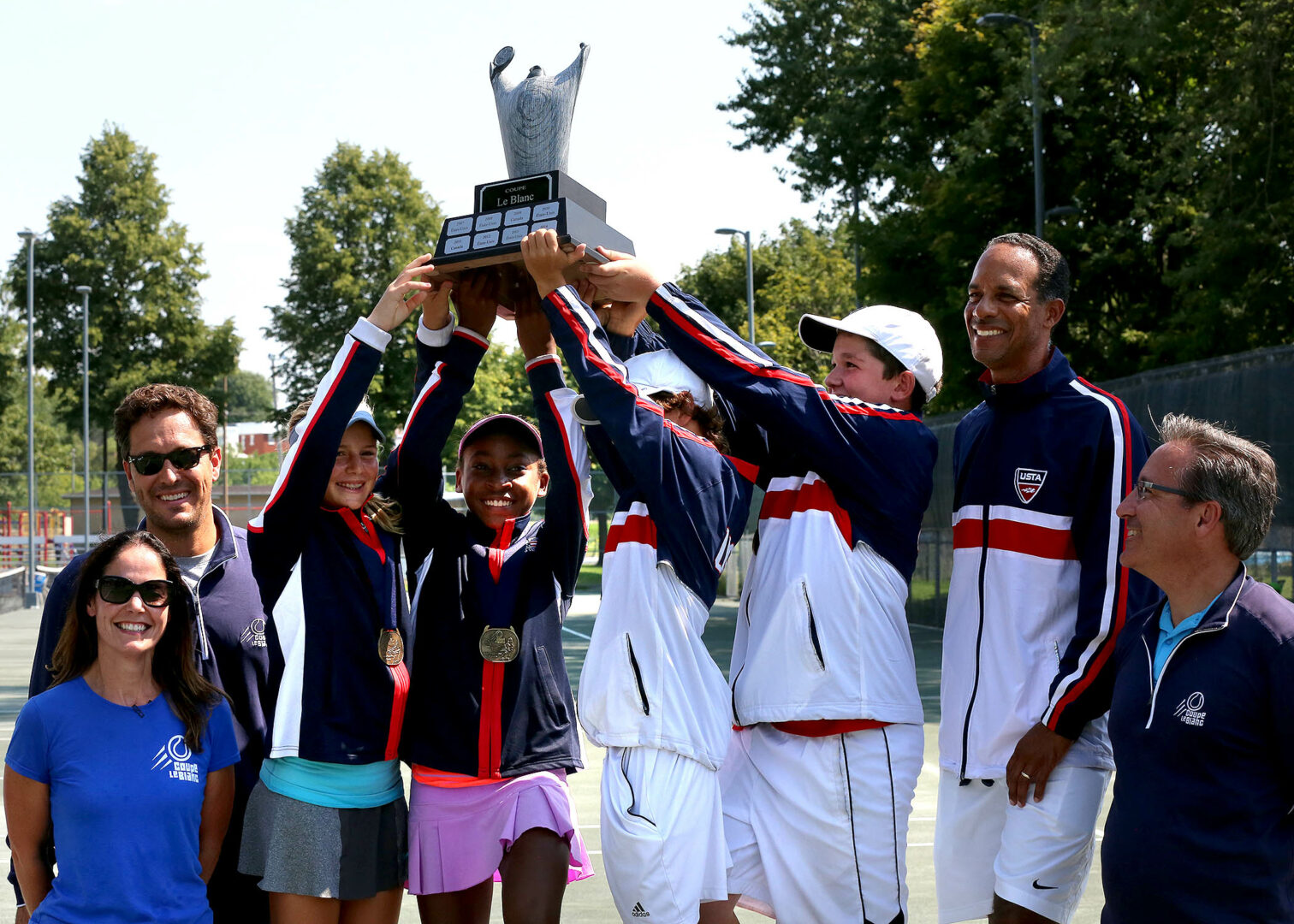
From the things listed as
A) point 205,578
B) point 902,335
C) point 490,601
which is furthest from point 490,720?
point 902,335

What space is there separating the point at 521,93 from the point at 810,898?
2.74 meters

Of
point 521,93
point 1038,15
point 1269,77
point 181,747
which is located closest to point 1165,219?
point 1038,15

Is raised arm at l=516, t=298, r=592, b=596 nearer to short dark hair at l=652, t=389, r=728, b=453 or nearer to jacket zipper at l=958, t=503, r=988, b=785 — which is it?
short dark hair at l=652, t=389, r=728, b=453

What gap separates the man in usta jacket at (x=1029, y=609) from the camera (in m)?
3.73

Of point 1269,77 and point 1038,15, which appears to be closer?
point 1269,77

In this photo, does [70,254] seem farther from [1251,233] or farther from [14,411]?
[1251,233]

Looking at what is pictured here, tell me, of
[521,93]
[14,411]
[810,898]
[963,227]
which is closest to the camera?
[810,898]

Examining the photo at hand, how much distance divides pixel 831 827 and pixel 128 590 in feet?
6.55

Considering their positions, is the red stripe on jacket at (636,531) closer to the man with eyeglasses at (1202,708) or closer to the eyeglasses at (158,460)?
the man with eyeglasses at (1202,708)

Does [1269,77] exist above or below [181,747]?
above

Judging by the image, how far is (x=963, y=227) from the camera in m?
27.4

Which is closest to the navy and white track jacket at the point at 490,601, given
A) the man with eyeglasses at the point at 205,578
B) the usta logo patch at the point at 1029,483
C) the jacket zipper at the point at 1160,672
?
the man with eyeglasses at the point at 205,578

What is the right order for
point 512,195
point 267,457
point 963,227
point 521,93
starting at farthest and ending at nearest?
point 267,457 → point 963,227 → point 521,93 → point 512,195

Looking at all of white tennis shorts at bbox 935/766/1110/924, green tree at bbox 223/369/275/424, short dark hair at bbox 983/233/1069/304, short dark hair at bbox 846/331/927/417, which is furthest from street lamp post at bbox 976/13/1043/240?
green tree at bbox 223/369/275/424
